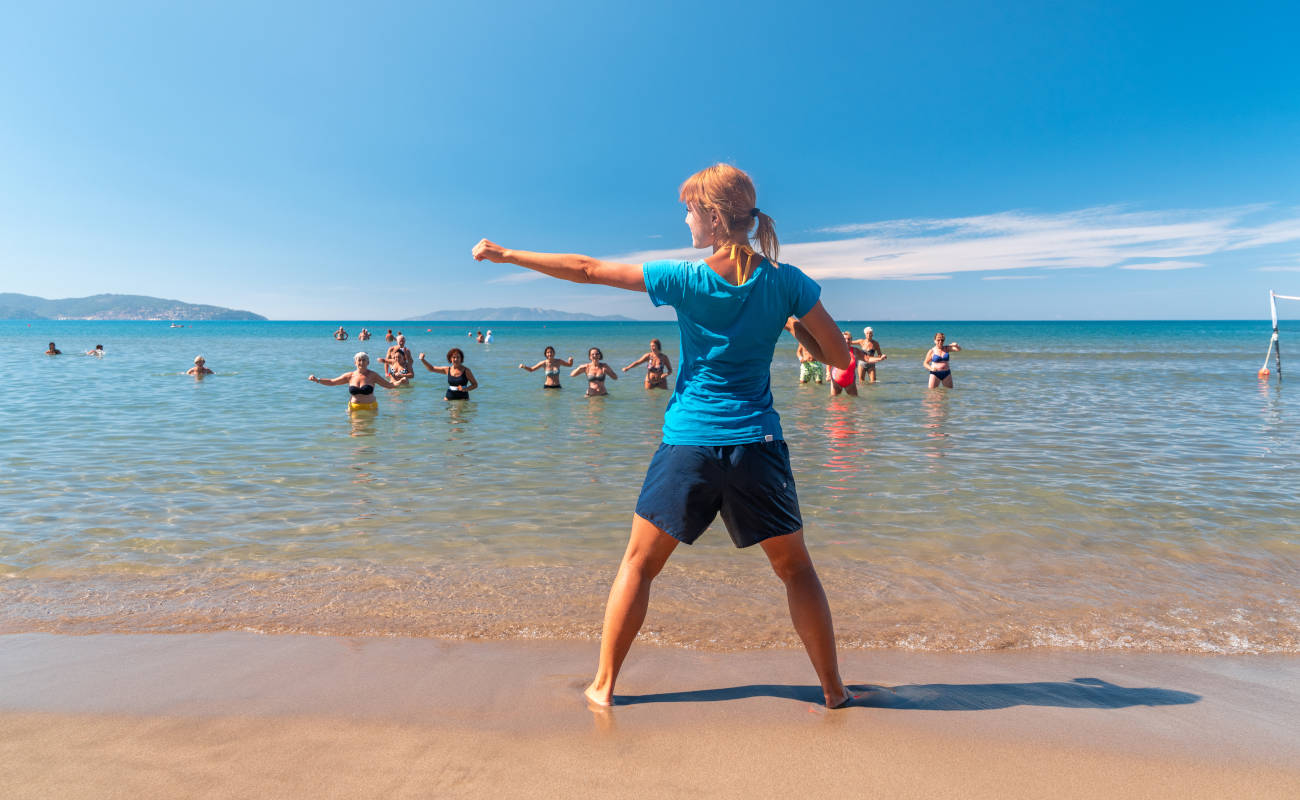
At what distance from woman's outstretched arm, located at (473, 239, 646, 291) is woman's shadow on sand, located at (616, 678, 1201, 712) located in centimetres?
178

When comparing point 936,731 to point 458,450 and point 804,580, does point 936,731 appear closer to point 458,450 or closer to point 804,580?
point 804,580

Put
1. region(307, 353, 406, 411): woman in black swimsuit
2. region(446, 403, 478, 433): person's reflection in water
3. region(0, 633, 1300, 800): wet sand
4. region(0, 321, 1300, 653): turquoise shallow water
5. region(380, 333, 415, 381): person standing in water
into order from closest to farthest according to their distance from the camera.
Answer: region(0, 633, 1300, 800): wet sand
region(0, 321, 1300, 653): turquoise shallow water
region(446, 403, 478, 433): person's reflection in water
region(307, 353, 406, 411): woman in black swimsuit
region(380, 333, 415, 381): person standing in water

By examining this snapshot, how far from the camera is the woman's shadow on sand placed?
299 cm

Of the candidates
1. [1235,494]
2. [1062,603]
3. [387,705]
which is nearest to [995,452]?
[1235,494]

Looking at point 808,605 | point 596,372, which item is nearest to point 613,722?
point 808,605

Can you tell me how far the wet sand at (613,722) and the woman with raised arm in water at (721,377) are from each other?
21.9 inches

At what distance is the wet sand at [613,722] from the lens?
2400 millimetres

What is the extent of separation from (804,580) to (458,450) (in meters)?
7.90

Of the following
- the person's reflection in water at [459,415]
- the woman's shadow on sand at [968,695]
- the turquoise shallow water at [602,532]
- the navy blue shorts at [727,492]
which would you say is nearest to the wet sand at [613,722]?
the woman's shadow on sand at [968,695]

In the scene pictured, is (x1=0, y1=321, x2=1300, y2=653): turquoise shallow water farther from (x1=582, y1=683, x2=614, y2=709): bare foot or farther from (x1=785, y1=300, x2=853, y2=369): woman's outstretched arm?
(x1=785, y1=300, x2=853, y2=369): woman's outstretched arm

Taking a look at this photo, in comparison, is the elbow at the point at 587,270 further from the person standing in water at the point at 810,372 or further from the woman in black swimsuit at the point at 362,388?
the person standing in water at the point at 810,372

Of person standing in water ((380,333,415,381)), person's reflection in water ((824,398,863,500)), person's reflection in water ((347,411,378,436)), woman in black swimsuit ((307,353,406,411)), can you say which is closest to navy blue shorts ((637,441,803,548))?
person's reflection in water ((824,398,863,500))

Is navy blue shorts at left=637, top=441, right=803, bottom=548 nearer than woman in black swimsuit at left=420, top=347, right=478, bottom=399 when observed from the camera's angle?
Yes

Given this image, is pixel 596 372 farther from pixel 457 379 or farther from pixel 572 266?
pixel 572 266
